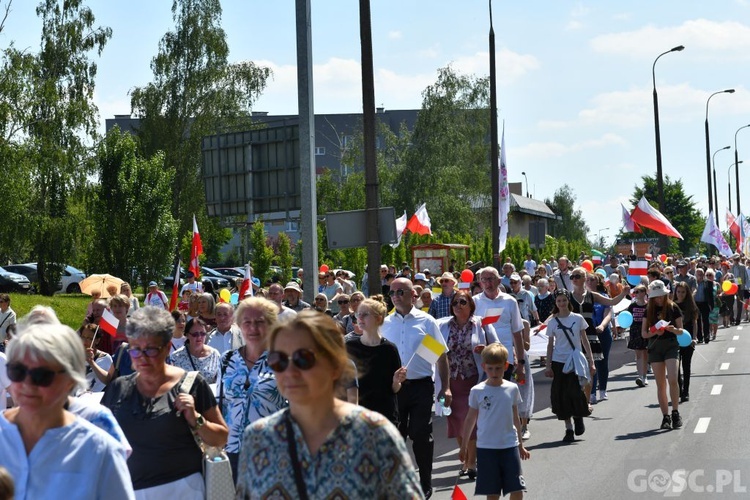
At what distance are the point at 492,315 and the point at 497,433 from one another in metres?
3.33

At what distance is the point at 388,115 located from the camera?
126 m

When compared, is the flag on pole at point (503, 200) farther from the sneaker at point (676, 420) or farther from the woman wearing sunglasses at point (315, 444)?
the woman wearing sunglasses at point (315, 444)

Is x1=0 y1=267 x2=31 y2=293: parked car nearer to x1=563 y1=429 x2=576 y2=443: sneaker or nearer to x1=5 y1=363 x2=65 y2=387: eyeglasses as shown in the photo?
x1=563 y1=429 x2=576 y2=443: sneaker

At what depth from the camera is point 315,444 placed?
3619 mm

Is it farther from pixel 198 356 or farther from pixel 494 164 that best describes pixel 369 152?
pixel 494 164

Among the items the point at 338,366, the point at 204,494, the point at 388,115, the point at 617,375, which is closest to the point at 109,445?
the point at 338,366

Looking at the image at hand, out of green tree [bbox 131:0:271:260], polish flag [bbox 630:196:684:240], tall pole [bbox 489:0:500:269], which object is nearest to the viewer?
tall pole [bbox 489:0:500:269]

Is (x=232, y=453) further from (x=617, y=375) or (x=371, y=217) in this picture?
(x=617, y=375)

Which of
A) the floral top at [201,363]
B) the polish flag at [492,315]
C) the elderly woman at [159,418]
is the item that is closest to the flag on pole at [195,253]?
the polish flag at [492,315]

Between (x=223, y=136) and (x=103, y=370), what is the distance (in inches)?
352

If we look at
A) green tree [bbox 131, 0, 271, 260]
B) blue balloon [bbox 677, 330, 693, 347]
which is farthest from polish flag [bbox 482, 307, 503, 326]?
green tree [bbox 131, 0, 271, 260]

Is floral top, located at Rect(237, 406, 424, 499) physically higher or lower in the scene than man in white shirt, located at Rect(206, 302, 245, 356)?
lower

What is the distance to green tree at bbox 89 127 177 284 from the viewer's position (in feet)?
149

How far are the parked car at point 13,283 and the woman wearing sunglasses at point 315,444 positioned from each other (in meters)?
48.1
